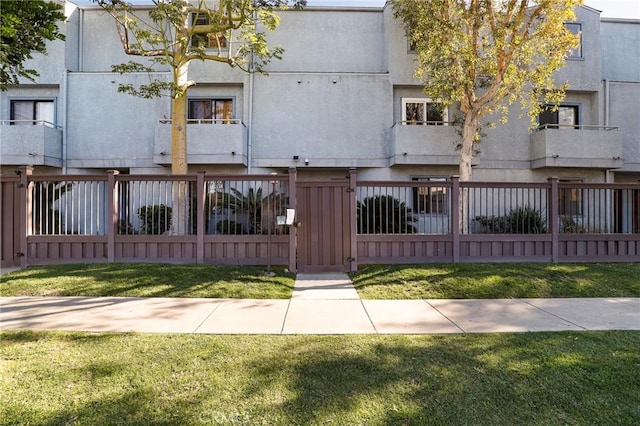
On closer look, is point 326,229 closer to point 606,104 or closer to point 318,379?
point 318,379

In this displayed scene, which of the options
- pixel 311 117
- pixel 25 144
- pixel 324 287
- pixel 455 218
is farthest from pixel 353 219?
pixel 25 144

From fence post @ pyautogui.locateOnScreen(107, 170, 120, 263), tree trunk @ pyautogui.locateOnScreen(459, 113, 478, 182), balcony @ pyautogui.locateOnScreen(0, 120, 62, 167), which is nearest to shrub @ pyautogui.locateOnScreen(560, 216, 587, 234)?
tree trunk @ pyautogui.locateOnScreen(459, 113, 478, 182)

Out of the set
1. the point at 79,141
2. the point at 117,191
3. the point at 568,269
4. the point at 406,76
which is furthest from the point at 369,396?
the point at 79,141

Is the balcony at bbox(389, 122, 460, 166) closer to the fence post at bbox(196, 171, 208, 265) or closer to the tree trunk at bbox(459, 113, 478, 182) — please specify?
the tree trunk at bbox(459, 113, 478, 182)

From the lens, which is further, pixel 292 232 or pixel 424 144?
pixel 424 144

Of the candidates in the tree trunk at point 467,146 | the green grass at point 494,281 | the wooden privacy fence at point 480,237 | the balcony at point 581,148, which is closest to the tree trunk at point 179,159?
the wooden privacy fence at point 480,237

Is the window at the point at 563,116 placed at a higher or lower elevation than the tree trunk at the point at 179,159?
higher

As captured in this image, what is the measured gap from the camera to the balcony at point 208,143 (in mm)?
13031

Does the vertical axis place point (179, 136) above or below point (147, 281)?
above

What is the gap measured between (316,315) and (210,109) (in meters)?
11.4

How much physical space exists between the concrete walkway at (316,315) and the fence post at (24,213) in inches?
112

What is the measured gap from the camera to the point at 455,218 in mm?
8930

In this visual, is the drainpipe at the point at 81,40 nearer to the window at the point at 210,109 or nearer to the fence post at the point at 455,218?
the window at the point at 210,109

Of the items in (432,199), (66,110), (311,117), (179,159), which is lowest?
(432,199)
